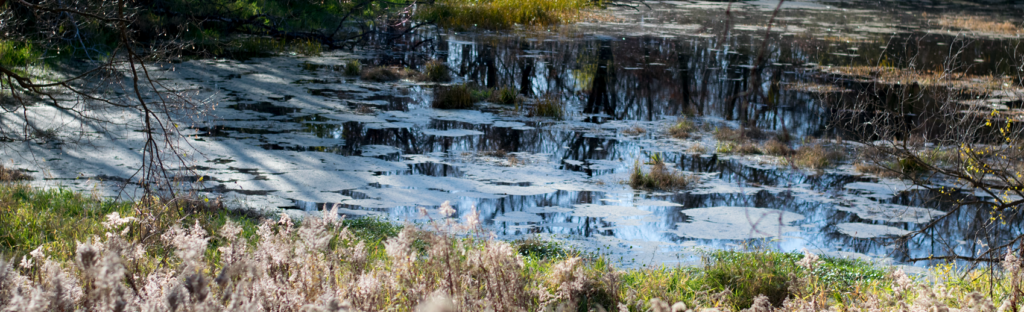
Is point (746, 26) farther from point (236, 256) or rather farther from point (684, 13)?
point (236, 256)

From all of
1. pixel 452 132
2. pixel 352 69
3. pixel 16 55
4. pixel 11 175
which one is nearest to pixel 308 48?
pixel 352 69

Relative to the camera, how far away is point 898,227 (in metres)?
6.66

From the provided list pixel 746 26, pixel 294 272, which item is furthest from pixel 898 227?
pixel 746 26

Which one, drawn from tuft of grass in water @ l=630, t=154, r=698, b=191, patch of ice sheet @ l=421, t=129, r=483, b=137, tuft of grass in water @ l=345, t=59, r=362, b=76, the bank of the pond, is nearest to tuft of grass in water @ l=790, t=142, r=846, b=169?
tuft of grass in water @ l=630, t=154, r=698, b=191

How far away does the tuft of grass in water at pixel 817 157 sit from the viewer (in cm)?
856

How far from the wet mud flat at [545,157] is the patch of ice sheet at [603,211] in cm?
3

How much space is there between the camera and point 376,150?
345 inches

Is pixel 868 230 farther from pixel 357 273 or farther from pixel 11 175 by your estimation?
pixel 11 175

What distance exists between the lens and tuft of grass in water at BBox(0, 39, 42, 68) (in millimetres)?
11908

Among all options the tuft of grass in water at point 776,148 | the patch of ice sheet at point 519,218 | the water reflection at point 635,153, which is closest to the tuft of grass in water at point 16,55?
the water reflection at point 635,153

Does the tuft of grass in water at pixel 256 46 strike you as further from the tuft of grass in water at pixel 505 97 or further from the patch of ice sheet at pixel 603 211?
the patch of ice sheet at pixel 603 211

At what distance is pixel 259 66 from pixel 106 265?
43.4 ft

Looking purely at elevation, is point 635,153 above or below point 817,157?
below

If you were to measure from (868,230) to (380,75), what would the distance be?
29.4ft
